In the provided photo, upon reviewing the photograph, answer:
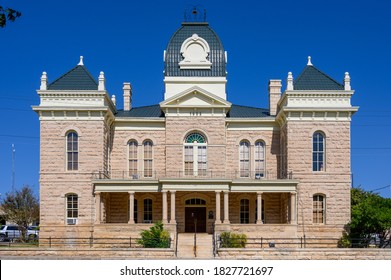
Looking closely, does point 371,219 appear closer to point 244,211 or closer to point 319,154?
point 319,154

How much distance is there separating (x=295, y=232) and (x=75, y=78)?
1808cm

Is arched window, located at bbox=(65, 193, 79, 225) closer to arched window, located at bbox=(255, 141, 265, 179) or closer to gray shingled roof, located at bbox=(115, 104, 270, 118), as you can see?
gray shingled roof, located at bbox=(115, 104, 270, 118)

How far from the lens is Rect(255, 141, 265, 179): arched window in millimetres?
48531

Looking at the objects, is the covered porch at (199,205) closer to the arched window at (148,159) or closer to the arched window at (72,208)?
the arched window at (72,208)

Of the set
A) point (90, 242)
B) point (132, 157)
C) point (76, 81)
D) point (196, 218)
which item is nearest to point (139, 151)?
point (132, 157)

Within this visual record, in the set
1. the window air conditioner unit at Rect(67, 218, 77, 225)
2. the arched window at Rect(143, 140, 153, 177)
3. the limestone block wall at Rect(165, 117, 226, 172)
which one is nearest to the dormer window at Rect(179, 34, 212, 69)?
the limestone block wall at Rect(165, 117, 226, 172)

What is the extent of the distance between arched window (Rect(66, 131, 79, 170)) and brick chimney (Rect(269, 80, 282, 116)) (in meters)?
14.5

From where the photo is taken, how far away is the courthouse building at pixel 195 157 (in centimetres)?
4462

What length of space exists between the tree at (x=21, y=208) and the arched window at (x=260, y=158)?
66.3ft

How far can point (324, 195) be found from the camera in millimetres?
45156

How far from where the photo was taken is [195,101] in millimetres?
46969

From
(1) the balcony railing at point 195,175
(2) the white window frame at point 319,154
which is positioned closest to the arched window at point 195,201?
(1) the balcony railing at point 195,175
